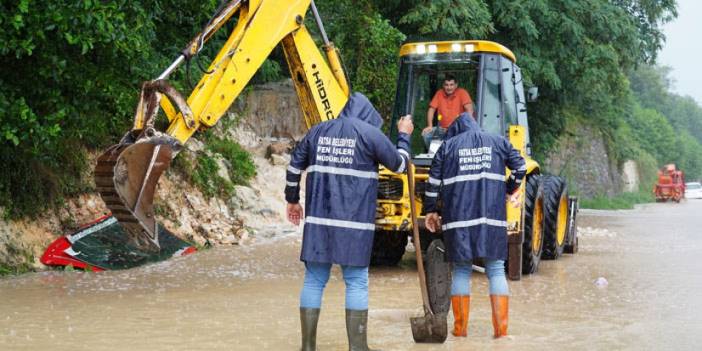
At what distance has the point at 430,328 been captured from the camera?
7.63m

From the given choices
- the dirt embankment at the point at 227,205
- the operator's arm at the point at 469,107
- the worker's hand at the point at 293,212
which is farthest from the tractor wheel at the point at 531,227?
the worker's hand at the point at 293,212

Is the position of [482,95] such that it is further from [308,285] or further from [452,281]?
[308,285]

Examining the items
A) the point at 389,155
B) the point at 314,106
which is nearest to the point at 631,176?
the point at 314,106

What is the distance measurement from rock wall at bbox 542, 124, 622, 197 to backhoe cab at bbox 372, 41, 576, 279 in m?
27.7

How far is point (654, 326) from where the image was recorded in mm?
8531

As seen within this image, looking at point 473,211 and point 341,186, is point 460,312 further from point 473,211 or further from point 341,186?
point 341,186

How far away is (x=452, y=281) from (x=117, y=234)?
6.25 m

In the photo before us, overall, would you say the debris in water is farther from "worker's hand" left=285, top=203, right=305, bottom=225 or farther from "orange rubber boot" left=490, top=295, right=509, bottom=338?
"worker's hand" left=285, top=203, right=305, bottom=225

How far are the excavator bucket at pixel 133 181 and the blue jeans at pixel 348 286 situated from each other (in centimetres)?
223

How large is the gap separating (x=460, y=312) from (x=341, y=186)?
1.63 meters

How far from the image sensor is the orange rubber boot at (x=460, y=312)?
8.05m

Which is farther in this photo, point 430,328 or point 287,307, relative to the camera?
point 287,307

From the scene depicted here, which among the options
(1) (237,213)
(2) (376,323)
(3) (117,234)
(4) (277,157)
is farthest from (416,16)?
(2) (376,323)

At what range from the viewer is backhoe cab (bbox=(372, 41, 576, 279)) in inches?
468
